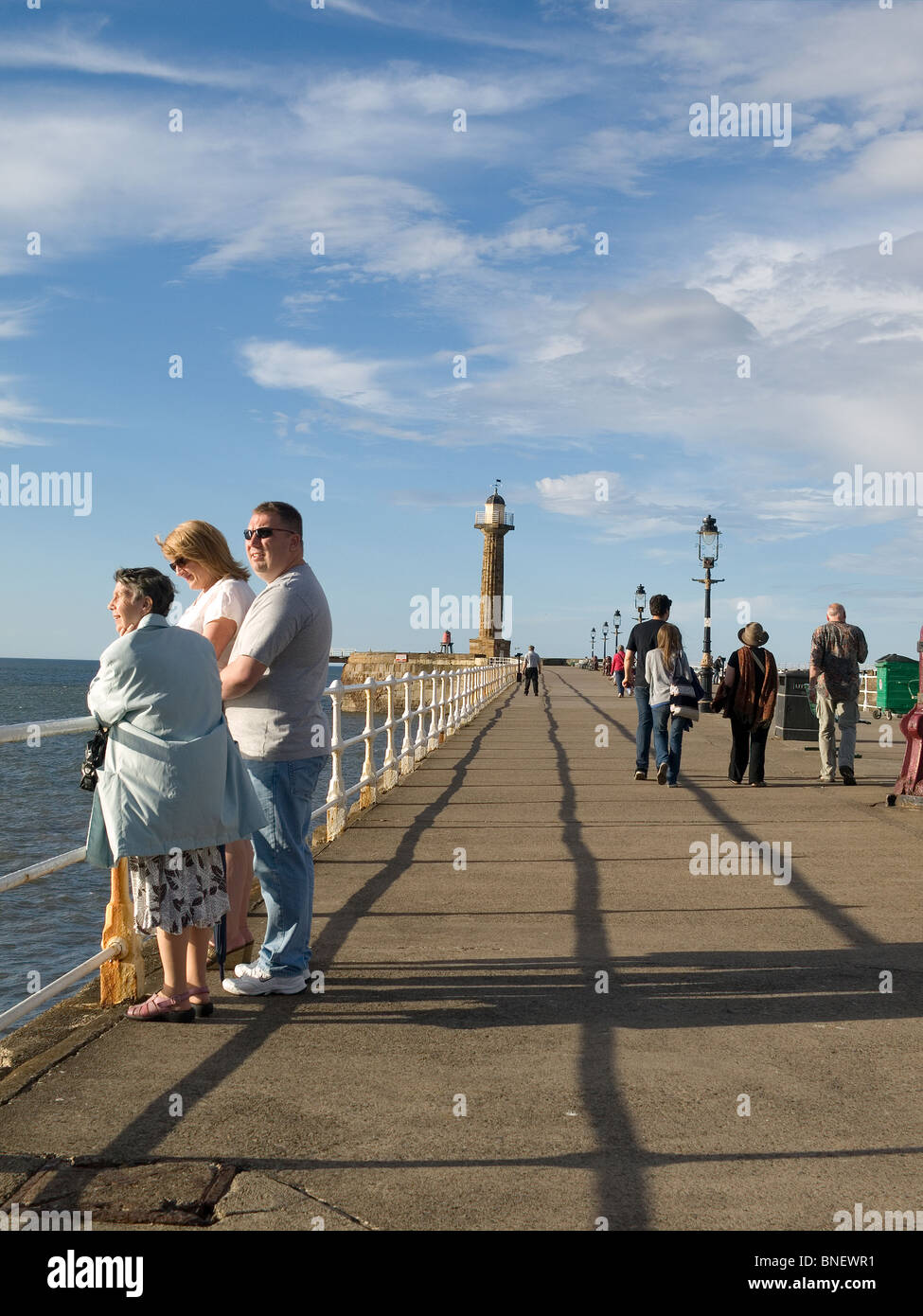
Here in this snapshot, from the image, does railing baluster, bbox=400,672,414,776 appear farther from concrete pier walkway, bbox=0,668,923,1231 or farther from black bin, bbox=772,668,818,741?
black bin, bbox=772,668,818,741

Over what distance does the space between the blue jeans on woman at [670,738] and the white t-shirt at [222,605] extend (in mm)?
8110

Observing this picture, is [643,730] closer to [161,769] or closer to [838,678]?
[838,678]

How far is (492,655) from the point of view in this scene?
99438 millimetres

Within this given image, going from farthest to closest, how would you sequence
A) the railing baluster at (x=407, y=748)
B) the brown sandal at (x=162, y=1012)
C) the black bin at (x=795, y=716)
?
the black bin at (x=795, y=716), the railing baluster at (x=407, y=748), the brown sandal at (x=162, y=1012)

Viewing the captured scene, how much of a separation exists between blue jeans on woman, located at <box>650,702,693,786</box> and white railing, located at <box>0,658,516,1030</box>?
262cm

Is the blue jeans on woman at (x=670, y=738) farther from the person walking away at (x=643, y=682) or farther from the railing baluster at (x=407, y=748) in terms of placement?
the railing baluster at (x=407, y=748)

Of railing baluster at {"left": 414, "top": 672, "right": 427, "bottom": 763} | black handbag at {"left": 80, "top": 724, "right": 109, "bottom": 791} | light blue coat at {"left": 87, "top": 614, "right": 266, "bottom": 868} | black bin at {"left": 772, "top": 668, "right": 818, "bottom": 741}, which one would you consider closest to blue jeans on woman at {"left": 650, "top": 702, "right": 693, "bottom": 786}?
railing baluster at {"left": 414, "top": 672, "right": 427, "bottom": 763}

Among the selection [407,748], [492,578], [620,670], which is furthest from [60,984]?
[492,578]

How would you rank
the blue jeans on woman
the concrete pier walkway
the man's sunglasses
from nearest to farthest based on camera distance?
the concrete pier walkway, the man's sunglasses, the blue jeans on woman

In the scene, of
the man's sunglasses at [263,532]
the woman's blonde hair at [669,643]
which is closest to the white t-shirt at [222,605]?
the man's sunglasses at [263,532]

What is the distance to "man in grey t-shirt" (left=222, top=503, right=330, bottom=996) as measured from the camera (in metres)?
5.25

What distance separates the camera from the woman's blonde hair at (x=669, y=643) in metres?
13.0
